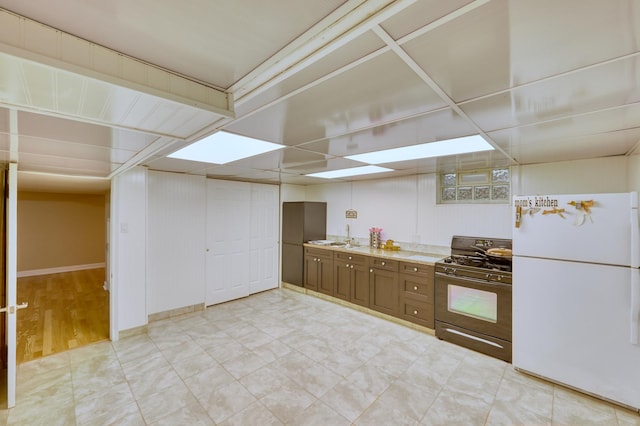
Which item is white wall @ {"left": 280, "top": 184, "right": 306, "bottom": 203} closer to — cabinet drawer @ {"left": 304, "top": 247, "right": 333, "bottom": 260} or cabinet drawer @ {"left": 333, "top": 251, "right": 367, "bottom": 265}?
cabinet drawer @ {"left": 304, "top": 247, "right": 333, "bottom": 260}

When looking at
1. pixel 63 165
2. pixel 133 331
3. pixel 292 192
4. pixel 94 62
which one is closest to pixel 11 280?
pixel 63 165

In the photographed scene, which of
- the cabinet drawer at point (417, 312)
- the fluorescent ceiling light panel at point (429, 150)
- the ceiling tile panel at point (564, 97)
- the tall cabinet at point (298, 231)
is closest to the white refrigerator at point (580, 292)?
the fluorescent ceiling light panel at point (429, 150)

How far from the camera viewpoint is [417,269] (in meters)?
3.52

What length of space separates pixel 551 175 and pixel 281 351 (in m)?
3.79

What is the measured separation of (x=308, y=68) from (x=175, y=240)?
3.80 metres

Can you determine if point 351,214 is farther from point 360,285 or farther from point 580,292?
point 580,292

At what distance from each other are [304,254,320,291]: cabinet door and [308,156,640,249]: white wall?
0.85 meters

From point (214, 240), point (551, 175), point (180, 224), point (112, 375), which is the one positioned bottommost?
point (112, 375)

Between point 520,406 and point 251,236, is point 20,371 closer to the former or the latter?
point 251,236

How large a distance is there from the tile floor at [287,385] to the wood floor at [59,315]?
1.15 ft

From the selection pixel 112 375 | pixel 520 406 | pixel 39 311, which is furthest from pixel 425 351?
pixel 39 311

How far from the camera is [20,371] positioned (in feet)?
8.44

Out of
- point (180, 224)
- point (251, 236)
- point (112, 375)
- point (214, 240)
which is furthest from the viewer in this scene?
point (251, 236)

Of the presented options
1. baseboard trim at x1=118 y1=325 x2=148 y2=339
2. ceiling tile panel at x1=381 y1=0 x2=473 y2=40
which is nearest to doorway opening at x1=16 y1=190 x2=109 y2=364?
baseboard trim at x1=118 y1=325 x2=148 y2=339
